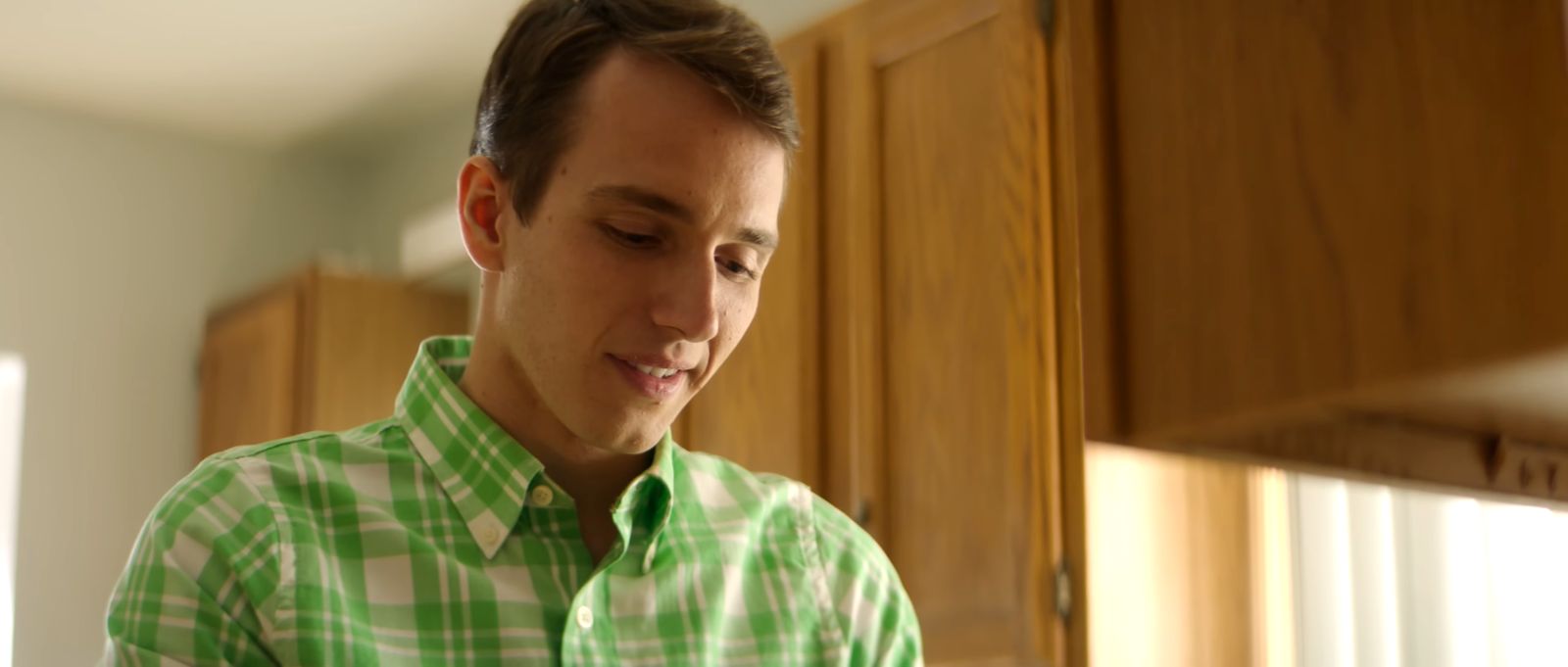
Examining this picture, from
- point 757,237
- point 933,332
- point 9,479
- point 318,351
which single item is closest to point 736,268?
point 757,237

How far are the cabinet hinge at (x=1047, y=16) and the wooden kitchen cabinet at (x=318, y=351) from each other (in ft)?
5.87

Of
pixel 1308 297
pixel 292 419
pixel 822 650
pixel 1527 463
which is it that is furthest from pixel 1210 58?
pixel 292 419

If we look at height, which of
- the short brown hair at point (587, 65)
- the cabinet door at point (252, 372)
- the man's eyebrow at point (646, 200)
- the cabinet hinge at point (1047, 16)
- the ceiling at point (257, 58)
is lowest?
the man's eyebrow at point (646, 200)

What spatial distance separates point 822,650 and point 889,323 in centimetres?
97

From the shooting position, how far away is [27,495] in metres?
3.35

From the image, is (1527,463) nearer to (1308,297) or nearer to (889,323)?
(1308,297)

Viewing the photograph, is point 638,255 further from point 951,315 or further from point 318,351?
point 318,351

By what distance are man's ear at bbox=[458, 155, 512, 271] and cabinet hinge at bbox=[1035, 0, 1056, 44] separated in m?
0.92

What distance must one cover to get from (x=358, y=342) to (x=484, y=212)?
88.9 inches

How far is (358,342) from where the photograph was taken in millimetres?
3258

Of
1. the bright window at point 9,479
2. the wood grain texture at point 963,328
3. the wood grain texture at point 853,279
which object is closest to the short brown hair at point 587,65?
the wood grain texture at point 963,328

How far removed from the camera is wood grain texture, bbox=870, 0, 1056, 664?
1791 mm

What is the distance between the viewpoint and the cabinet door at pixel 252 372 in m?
3.21

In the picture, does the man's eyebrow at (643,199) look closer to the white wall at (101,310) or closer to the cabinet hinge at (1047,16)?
the cabinet hinge at (1047,16)
